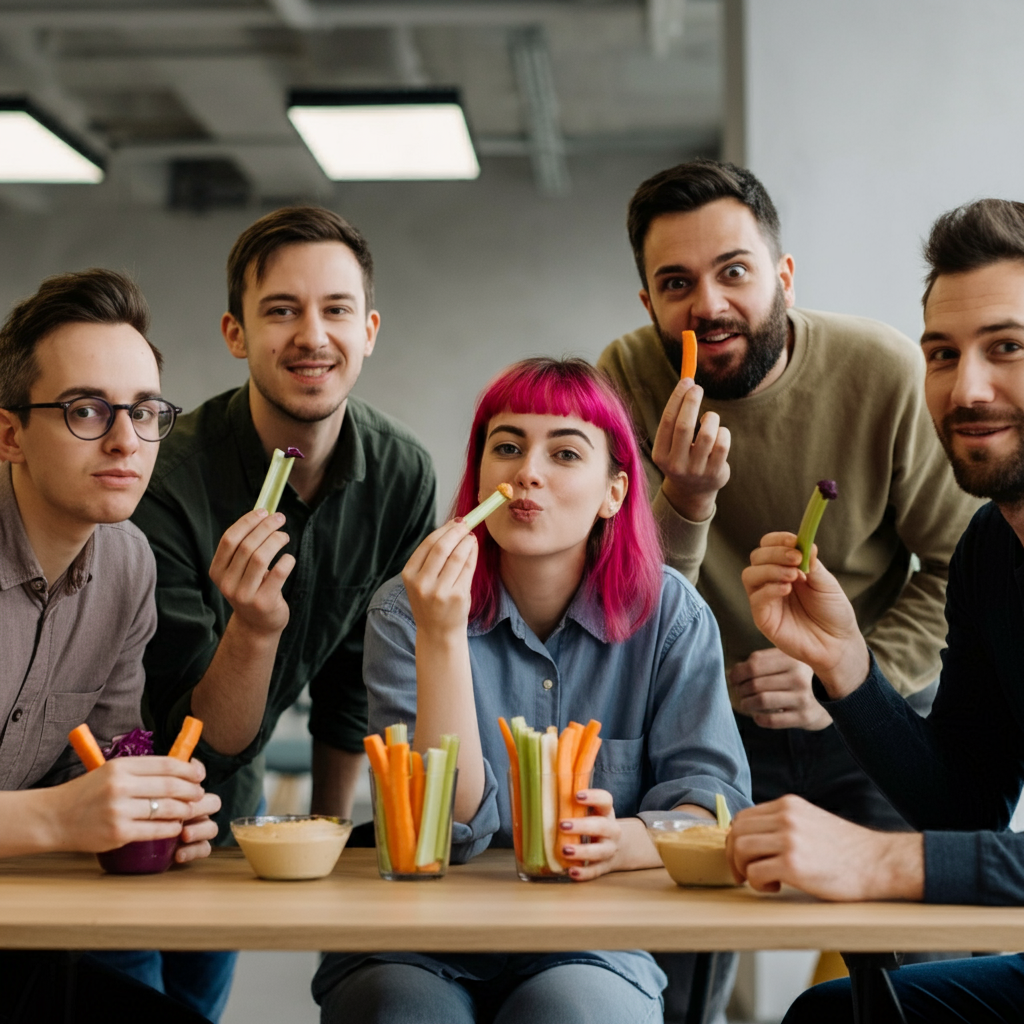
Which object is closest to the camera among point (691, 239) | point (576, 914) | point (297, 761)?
point (576, 914)

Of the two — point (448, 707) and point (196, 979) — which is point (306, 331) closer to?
point (448, 707)

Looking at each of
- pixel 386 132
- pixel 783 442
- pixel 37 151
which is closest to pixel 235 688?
pixel 783 442

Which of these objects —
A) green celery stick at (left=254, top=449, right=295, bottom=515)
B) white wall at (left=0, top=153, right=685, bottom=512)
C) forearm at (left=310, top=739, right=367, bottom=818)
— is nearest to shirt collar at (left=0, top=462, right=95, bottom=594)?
green celery stick at (left=254, top=449, right=295, bottom=515)

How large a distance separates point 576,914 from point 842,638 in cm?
69

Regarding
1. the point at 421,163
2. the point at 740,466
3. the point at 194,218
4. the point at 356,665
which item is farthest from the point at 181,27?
the point at 740,466

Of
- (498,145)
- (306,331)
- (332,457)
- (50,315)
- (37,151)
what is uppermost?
(498,145)

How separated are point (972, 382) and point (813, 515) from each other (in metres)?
0.36

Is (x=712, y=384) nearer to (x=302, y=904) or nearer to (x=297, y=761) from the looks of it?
(x=302, y=904)

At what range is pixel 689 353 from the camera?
2305mm

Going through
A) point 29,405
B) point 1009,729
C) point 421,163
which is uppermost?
point 421,163

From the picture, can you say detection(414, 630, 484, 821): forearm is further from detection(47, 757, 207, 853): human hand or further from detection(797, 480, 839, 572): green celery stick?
detection(797, 480, 839, 572): green celery stick

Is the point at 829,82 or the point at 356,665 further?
the point at 829,82

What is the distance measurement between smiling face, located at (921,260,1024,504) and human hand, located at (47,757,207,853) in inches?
47.4

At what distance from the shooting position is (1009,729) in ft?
6.24
